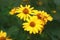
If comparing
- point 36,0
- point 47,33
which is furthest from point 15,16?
point 36,0

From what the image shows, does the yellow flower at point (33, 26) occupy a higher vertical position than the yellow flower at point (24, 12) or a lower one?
lower

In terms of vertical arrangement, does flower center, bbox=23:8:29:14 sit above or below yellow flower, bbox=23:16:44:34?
above

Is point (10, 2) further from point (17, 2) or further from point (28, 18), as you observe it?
point (28, 18)
